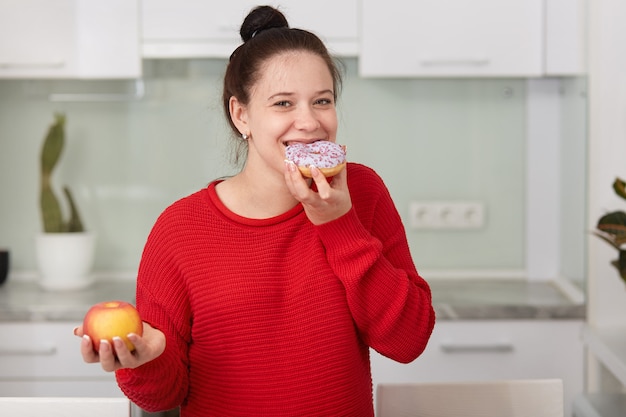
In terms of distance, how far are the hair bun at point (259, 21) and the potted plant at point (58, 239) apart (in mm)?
1475

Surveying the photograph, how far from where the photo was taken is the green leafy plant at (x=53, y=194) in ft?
9.77

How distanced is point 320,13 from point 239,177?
122 cm

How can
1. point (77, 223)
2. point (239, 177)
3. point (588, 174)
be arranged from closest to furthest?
1. point (239, 177)
2. point (588, 174)
3. point (77, 223)

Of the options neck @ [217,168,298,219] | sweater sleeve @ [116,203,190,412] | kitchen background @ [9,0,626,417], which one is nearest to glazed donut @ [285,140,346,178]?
neck @ [217,168,298,219]

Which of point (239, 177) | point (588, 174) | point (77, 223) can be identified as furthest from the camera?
point (77, 223)

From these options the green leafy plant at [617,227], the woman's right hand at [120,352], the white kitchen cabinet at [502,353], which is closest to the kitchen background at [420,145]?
the white kitchen cabinet at [502,353]

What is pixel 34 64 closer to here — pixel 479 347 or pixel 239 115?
pixel 239 115

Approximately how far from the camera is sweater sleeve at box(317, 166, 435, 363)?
152 cm

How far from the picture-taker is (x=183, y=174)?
124 inches

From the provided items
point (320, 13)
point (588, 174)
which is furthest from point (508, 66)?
point (320, 13)

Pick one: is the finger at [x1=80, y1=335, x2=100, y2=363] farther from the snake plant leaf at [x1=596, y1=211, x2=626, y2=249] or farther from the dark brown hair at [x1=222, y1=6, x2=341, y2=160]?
the snake plant leaf at [x1=596, y1=211, x2=626, y2=249]

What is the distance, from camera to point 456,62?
9.11ft

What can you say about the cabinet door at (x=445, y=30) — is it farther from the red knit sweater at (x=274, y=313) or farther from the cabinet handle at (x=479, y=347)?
the red knit sweater at (x=274, y=313)

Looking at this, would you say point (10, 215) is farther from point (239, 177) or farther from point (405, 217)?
point (239, 177)
